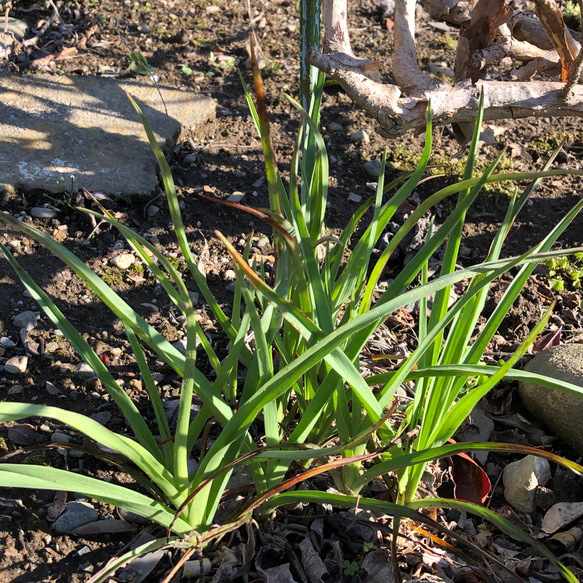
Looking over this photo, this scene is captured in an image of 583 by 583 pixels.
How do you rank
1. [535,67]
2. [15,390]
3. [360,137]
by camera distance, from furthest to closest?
[360,137] → [535,67] → [15,390]

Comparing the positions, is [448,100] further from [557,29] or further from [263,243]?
[263,243]

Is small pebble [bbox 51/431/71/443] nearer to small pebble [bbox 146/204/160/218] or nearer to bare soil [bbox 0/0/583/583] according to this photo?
bare soil [bbox 0/0/583/583]

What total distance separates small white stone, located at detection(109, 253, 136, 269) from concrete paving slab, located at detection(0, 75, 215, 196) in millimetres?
362

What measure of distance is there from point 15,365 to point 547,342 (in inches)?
66.1

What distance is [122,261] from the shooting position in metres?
2.12

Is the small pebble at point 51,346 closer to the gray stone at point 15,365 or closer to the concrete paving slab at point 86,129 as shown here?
the gray stone at point 15,365

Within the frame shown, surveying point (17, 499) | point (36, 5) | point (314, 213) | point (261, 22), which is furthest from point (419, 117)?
point (36, 5)

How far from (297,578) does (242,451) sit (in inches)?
12.0

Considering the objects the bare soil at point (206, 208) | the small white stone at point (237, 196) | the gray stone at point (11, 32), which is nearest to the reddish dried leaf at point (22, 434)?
the bare soil at point (206, 208)

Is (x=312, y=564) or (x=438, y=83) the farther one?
(x=438, y=83)

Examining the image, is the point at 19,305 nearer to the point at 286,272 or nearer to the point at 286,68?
the point at 286,272

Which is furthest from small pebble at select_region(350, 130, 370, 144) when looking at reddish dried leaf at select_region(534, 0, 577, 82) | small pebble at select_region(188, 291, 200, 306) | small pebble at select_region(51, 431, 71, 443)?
small pebble at select_region(51, 431, 71, 443)

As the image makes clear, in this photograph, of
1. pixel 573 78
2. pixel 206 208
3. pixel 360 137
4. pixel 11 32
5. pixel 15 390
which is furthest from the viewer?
pixel 11 32

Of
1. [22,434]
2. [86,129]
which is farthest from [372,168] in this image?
[22,434]
